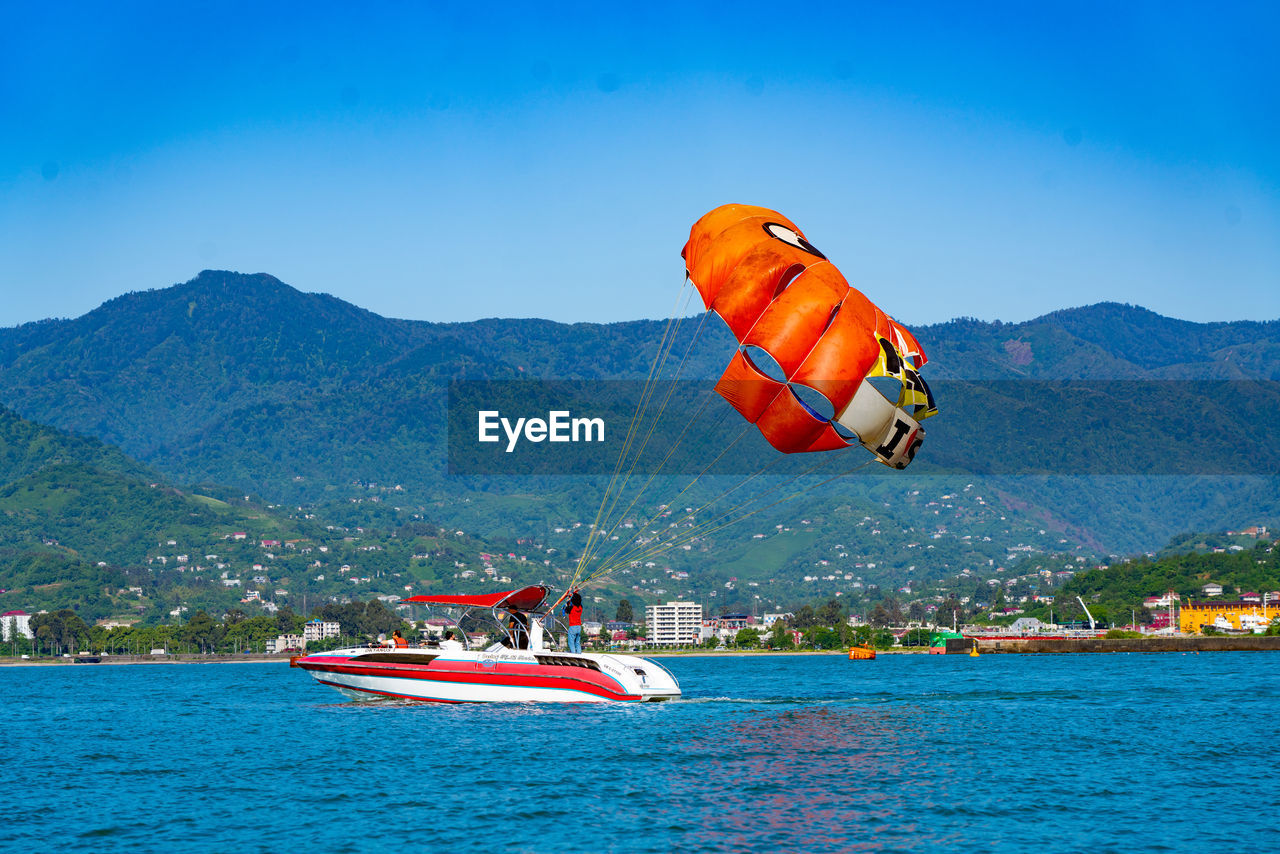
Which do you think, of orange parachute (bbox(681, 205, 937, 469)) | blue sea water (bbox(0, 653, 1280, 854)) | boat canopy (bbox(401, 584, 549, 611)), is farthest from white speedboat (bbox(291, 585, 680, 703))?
orange parachute (bbox(681, 205, 937, 469))

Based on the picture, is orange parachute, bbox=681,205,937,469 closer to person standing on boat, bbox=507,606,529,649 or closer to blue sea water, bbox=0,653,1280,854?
blue sea water, bbox=0,653,1280,854

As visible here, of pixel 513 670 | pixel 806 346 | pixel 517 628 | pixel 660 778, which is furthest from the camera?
pixel 517 628

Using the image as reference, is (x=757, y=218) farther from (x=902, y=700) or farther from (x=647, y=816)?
(x=902, y=700)

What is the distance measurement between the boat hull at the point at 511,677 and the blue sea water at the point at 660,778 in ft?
2.83

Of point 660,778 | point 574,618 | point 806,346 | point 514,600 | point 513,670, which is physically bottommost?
point 660,778

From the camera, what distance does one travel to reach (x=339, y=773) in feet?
116

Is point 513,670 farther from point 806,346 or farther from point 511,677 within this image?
point 806,346

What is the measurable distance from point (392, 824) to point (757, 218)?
21204mm

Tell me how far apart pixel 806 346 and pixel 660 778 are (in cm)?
1224

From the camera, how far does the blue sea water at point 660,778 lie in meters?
26.3

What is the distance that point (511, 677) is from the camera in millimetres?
49469

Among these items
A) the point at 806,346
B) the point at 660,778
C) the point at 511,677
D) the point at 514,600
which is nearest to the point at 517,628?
the point at 514,600

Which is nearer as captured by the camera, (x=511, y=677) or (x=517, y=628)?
(x=511, y=677)

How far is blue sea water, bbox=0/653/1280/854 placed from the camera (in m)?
26.3
